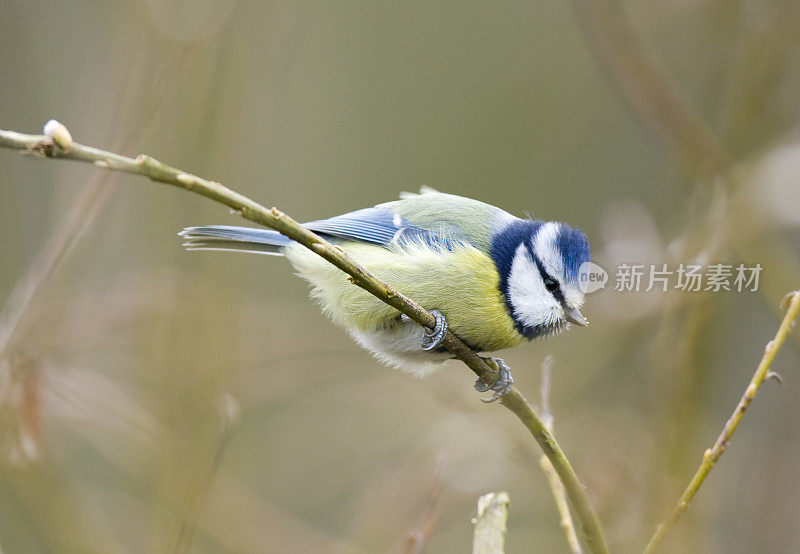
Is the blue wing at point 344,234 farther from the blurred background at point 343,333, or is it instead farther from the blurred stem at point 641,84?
the blurred stem at point 641,84

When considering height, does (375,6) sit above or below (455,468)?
above

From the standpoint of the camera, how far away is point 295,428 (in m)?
3.93

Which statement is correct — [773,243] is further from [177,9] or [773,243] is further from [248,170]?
[248,170]

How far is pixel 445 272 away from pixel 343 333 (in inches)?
53.0

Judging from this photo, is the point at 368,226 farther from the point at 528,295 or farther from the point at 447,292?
the point at 528,295

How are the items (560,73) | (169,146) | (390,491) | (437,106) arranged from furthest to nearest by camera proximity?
(437,106), (560,73), (169,146), (390,491)

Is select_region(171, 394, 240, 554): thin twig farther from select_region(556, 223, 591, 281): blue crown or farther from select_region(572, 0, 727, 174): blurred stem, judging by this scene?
select_region(572, 0, 727, 174): blurred stem

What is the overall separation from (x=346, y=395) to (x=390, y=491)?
0.64 meters

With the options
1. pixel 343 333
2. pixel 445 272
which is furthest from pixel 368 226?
pixel 343 333

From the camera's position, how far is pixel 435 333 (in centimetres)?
182

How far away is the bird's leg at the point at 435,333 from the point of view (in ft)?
5.95

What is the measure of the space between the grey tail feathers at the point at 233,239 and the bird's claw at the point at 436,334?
1.68 ft

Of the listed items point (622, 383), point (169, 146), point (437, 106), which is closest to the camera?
point (169, 146)

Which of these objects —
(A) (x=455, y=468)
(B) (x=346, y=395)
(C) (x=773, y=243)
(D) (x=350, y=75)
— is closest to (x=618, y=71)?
(C) (x=773, y=243)
